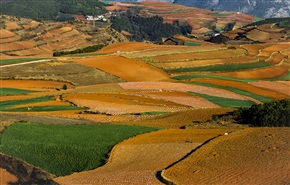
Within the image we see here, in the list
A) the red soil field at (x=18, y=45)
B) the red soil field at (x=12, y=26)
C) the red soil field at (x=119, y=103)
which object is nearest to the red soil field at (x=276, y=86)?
the red soil field at (x=119, y=103)

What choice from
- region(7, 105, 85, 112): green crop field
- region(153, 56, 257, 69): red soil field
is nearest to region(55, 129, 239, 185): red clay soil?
region(7, 105, 85, 112): green crop field

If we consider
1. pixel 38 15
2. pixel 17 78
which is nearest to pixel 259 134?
pixel 17 78

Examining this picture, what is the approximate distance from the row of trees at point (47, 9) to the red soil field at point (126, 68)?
334 feet

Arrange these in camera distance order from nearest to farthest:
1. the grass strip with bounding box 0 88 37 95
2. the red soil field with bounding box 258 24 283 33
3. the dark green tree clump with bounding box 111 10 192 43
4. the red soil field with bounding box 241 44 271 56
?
the grass strip with bounding box 0 88 37 95 < the red soil field with bounding box 241 44 271 56 < the red soil field with bounding box 258 24 283 33 < the dark green tree clump with bounding box 111 10 192 43

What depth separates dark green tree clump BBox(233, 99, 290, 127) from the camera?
27922 millimetres

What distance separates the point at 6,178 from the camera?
16984mm

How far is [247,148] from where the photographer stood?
20641 mm

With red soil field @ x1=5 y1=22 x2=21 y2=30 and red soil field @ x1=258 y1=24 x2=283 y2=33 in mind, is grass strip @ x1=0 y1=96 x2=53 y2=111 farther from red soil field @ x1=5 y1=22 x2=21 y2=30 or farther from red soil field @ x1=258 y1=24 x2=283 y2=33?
red soil field @ x1=258 y1=24 x2=283 y2=33

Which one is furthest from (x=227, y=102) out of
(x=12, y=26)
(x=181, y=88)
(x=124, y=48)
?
(x=12, y=26)

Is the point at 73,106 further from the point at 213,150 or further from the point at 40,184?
the point at 40,184

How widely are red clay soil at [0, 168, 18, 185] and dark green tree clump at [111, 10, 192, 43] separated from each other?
142 meters

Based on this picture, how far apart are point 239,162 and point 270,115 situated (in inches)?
413

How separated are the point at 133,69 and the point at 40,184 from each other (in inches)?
1899

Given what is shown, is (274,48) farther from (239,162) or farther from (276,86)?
(239,162)
